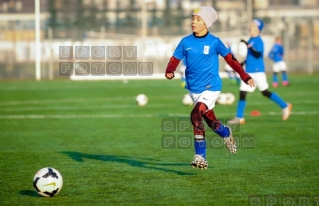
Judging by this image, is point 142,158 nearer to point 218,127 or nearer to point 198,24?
point 218,127

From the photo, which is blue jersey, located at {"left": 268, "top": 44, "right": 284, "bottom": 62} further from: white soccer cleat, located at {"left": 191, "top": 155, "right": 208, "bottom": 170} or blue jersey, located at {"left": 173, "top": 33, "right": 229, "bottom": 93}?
white soccer cleat, located at {"left": 191, "top": 155, "right": 208, "bottom": 170}

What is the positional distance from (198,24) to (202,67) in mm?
629

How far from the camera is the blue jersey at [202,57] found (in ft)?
31.4

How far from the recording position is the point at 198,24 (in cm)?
944

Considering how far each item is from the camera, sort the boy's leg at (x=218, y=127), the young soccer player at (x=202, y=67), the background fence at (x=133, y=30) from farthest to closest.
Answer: the background fence at (x=133, y=30), the boy's leg at (x=218, y=127), the young soccer player at (x=202, y=67)

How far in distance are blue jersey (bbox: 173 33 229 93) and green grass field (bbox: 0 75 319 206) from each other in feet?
4.20

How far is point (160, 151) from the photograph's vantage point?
11.9m

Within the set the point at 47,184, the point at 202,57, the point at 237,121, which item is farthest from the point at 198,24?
the point at 237,121

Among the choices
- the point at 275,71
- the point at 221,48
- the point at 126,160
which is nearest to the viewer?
the point at 221,48

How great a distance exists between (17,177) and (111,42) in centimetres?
3295

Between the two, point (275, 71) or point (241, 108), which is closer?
point (241, 108)

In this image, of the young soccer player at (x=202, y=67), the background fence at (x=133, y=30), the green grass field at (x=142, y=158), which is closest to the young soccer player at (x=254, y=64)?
the green grass field at (x=142, y=158)

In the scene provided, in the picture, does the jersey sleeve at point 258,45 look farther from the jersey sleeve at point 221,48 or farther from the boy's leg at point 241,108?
the jersey sleeve at point 221,48

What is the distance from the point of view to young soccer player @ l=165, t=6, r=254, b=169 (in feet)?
31.1
